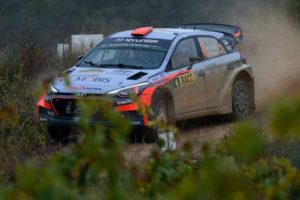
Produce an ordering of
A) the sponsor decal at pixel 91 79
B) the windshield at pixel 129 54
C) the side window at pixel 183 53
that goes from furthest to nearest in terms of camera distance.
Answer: the side window at pixel 183 53 < the windshield at pixel 129 54 < the sponsor decal at pixel 91 79

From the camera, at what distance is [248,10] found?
3058 cm

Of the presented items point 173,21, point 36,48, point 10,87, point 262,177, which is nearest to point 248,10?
point 173,21

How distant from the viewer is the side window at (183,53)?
1330cm

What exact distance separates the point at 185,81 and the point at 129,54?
866 mm

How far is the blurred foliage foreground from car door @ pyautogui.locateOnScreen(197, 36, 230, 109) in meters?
8.72

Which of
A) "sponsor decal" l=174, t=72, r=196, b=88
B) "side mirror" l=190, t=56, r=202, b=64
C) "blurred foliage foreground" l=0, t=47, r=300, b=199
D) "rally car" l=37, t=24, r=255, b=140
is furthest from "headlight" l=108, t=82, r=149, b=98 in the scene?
"blurred foliage foreground" l=0, t=47, r=300, b=199

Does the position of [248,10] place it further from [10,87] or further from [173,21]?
[10,87]

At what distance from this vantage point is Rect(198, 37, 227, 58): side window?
14045 mm

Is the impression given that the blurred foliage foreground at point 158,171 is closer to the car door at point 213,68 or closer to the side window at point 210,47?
the car door at point 213,68

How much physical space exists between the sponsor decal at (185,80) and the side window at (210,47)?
0.68 meters

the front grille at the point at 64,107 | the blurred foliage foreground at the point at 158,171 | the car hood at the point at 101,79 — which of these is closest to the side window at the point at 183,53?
the car hood at the point at 101,79

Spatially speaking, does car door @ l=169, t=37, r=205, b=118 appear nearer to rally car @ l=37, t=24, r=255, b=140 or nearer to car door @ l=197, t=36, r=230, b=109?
rally car @ l=37, t=24, r=255, b=140

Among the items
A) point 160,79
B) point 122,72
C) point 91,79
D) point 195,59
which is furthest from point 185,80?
point 91,79

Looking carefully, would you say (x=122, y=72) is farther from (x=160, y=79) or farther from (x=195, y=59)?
(x=195, y=59)
